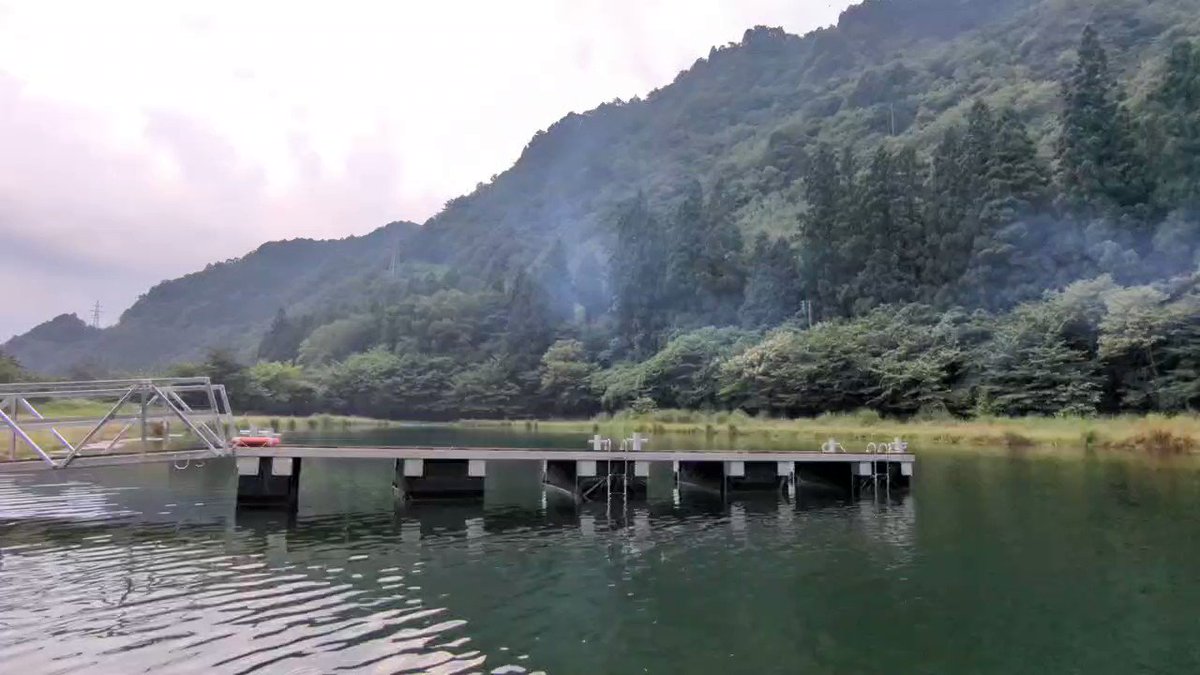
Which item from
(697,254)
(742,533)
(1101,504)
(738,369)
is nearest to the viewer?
(742,533)

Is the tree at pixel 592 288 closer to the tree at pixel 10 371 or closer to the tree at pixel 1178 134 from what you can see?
the tree at pixel 10 371

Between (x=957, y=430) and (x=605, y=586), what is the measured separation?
152 ft

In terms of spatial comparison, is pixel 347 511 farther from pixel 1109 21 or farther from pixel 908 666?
pixel 1109 21

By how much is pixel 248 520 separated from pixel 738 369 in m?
63.3

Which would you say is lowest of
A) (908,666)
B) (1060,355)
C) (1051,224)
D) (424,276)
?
(908,666)

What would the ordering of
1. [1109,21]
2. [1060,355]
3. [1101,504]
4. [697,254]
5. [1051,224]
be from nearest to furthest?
[1101,504], [1060,355], [1051,224], [697,254], [1109,21]

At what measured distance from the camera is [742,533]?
22.8m

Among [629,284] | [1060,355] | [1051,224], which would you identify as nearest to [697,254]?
[629,284]

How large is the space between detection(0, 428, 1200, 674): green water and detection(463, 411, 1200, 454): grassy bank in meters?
18.0

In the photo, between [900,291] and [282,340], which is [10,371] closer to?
[282,340]

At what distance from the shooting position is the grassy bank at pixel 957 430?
1741 inches

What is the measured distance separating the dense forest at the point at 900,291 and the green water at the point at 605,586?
3614 centimetres

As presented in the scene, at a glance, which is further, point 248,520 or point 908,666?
point 248,520

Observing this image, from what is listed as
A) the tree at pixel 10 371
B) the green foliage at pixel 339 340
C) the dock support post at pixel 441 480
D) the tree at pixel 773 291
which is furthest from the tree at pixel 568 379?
the dock support post at pixel 441 480
